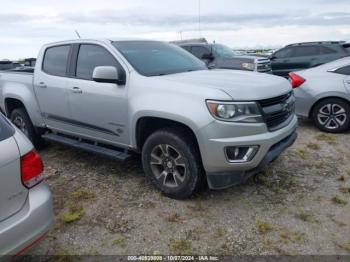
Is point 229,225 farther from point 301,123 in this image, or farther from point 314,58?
point 314,58

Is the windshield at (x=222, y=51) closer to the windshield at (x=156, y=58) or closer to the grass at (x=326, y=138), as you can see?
the grass at (x=326, y=138)

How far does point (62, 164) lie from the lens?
482 cm

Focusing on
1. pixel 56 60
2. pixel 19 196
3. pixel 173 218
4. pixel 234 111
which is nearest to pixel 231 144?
pixel 234 111

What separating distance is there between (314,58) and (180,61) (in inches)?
307

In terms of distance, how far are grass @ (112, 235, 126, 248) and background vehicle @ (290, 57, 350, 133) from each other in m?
4.48

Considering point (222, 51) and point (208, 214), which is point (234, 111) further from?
point (222, 51)

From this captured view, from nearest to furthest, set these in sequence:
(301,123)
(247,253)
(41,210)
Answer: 1. (41,210)
2. (247,253)
3. (301,123)

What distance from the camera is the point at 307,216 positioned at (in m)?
3.11

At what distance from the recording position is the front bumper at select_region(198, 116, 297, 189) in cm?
293

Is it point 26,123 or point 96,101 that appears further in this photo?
point 26,123

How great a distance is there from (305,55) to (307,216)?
8.92 metres

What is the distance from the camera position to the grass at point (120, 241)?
2.81 meters

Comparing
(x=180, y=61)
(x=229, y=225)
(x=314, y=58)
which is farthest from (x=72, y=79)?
(x=314, y=58)

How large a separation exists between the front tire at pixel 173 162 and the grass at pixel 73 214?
2.83 ft
